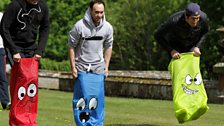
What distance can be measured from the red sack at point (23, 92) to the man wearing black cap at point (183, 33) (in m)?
2.36

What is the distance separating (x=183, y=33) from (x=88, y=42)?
6.20 feet

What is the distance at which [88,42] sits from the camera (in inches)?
438

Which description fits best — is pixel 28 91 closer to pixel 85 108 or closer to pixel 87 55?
pixel 85 108

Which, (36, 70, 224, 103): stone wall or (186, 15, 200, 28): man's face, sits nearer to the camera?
(186, 15, 200, 28): man's face

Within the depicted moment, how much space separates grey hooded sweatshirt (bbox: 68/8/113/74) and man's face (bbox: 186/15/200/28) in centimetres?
141

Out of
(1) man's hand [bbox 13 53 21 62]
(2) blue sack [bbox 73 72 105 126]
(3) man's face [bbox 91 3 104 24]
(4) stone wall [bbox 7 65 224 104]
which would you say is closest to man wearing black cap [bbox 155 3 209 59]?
(3) man's face [bbox 91 3 104 24]

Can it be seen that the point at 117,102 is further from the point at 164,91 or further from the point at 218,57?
the point at 218,57

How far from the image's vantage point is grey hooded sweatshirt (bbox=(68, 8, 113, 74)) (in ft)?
36.4

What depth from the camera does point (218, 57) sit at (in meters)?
28.2

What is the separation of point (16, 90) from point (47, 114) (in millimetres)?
3272

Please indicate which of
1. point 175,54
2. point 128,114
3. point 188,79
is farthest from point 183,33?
point 128,114

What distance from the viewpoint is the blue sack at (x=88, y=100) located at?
11.1m

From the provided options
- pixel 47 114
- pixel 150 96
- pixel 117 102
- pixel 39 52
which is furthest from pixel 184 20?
pixel 150 96

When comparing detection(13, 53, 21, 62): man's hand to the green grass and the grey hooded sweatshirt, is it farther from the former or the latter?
the green grass
